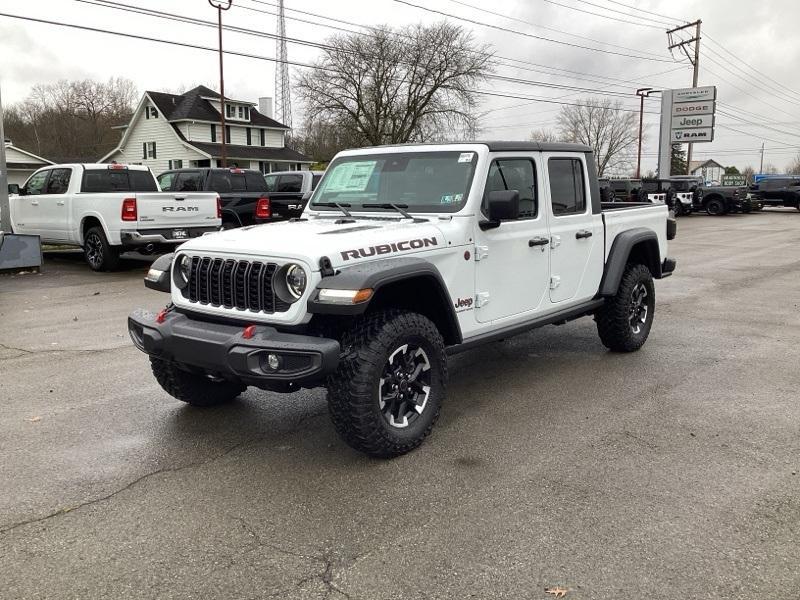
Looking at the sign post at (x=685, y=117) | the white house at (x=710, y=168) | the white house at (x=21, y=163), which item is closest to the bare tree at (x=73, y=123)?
the white house at (x=21, y=163)

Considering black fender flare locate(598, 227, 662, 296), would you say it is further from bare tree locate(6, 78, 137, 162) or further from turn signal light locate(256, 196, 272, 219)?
bare tree locate(6, 78, 137, 162)

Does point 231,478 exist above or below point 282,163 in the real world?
below

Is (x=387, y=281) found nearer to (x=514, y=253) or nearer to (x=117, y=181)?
(x=514, y=253)

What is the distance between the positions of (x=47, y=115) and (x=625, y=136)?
196 ft

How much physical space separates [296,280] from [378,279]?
1.52 feet

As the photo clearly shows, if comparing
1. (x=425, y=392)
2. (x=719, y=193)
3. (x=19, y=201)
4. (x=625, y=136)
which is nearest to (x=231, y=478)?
(x=425, y=392)

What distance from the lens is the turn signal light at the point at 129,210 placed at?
38.2 feet

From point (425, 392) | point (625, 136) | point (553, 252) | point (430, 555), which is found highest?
point (625, 136)

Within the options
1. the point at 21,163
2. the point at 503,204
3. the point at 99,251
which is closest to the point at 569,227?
the point at 503,204

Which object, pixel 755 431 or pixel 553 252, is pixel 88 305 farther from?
pixel 755 431

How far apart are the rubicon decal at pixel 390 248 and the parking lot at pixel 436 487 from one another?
1223 millimetres

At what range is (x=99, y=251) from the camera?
1233 centimetres

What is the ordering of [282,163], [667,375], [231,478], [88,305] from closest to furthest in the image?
[231,478], [667,375], [88,305], [282,163]

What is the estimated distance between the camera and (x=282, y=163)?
5231 cm
